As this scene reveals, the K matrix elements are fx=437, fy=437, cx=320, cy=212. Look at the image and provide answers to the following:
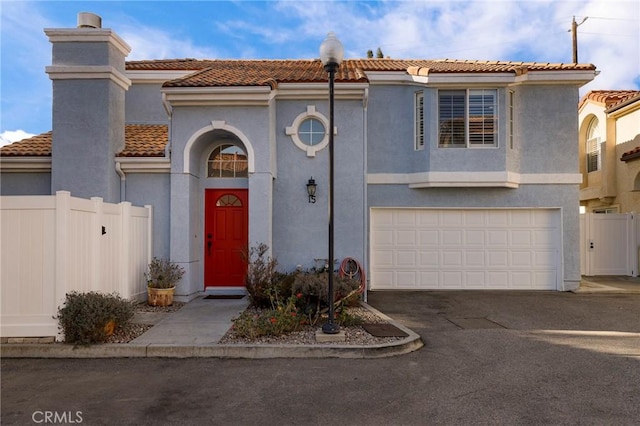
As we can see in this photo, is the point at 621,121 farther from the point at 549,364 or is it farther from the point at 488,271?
the point at 549,364

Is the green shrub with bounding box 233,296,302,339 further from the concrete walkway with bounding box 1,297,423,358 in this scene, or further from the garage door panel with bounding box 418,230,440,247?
the garage door panel with bounding box 418,230,440,247

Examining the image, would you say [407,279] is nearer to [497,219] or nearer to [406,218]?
[406,218]

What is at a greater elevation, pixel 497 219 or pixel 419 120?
pixel 419 120

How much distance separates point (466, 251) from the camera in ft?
39.3

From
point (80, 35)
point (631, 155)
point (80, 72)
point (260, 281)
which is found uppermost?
point (80, 35)

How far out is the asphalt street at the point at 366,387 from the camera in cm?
427

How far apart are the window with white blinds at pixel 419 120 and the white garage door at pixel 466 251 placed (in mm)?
1875

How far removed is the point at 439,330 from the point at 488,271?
509 cm

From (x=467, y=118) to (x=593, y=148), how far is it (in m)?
9.31

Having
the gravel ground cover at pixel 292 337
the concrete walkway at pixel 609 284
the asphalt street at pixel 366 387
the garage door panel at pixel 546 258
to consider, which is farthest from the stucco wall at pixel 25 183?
the concrete walkway at pixel 609 284

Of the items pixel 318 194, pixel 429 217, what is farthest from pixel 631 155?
pixel 318 194

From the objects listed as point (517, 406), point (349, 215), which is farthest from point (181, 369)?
point (349, 215)

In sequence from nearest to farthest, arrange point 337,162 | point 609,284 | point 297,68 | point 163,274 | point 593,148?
point 163,274, point 337,162, point 609,284, point 297,68, point 593,148

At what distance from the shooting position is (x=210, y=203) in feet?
35.0
